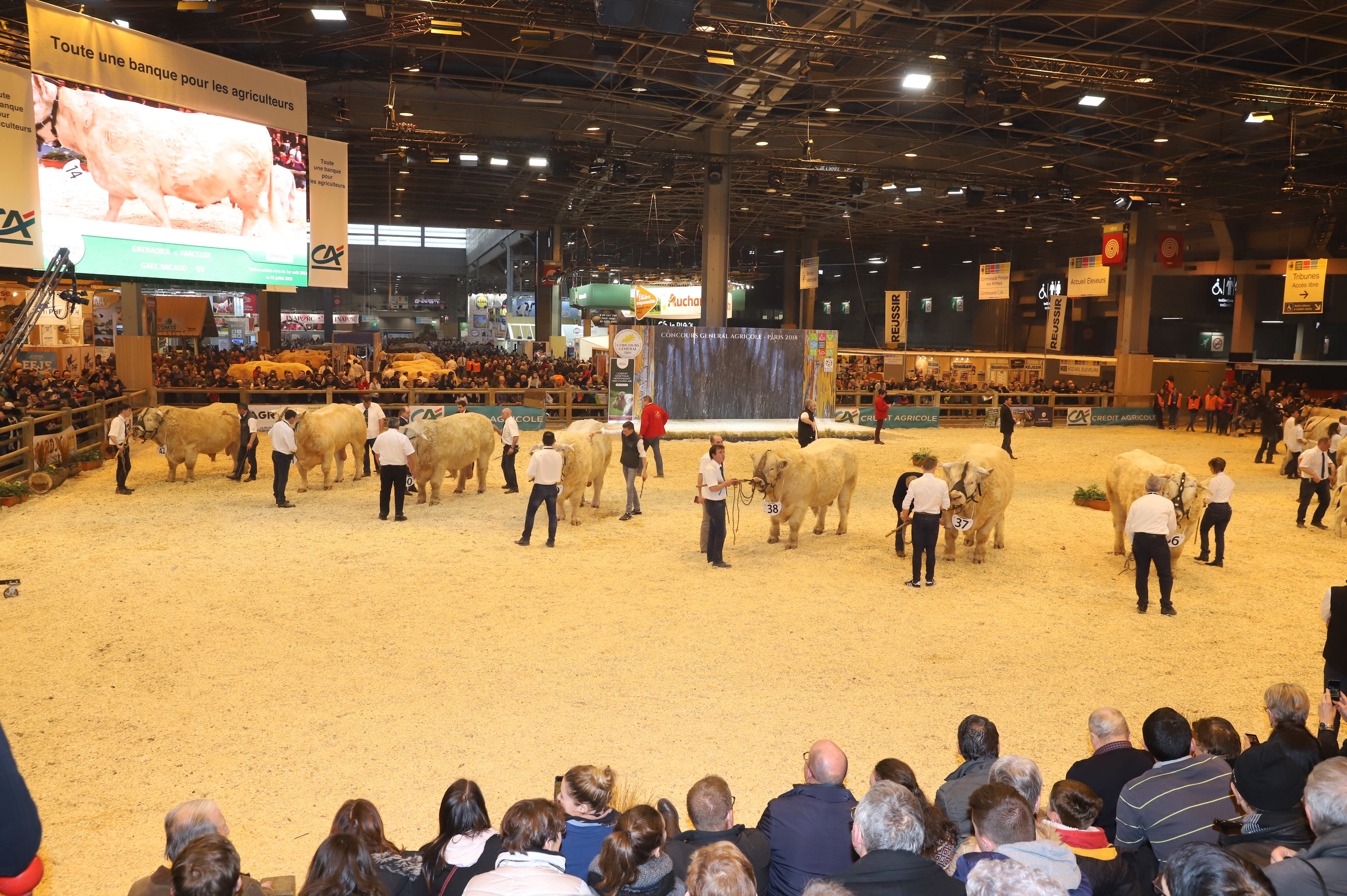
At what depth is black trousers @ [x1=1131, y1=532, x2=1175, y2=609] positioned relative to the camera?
348 inches

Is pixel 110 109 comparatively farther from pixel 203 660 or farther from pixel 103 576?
pixel 203 660

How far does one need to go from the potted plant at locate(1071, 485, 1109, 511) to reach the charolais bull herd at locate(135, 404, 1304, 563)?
148cm

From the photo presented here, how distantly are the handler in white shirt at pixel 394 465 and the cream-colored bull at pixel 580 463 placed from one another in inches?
86.9

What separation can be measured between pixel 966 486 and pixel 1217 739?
21.7ft

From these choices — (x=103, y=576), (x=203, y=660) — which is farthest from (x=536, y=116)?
(x=203, y=660)

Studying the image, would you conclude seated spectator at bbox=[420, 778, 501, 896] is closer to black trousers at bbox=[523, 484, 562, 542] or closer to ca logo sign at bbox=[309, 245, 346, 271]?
black trousers at bbox=[523, 484, 562, 542]

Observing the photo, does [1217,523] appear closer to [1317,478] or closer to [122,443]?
[1317,478]

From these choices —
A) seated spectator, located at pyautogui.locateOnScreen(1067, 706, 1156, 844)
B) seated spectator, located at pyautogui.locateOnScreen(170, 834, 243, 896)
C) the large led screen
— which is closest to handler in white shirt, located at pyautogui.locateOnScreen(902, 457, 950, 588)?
seated spectator, located at pyautogui.locateOnScreen(1067, 706, 1156, 844)

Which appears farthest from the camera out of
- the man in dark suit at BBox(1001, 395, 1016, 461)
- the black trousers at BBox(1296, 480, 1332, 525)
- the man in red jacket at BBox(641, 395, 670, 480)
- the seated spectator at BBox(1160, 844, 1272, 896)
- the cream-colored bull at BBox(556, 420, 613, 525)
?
the man in dark suit at BBox(1001, 395, 1016, 461)

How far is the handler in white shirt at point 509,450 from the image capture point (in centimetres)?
1420

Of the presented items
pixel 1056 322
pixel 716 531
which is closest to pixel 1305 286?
pixel 1056 322

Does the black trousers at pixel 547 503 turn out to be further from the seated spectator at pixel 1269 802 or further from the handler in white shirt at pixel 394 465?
the seated spectator at pixel 1269 802

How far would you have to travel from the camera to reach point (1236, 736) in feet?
14.3

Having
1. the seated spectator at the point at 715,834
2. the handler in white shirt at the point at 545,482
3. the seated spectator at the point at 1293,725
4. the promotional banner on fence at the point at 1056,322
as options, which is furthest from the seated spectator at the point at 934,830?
the promotional banner on fence at the point at 1056,322
